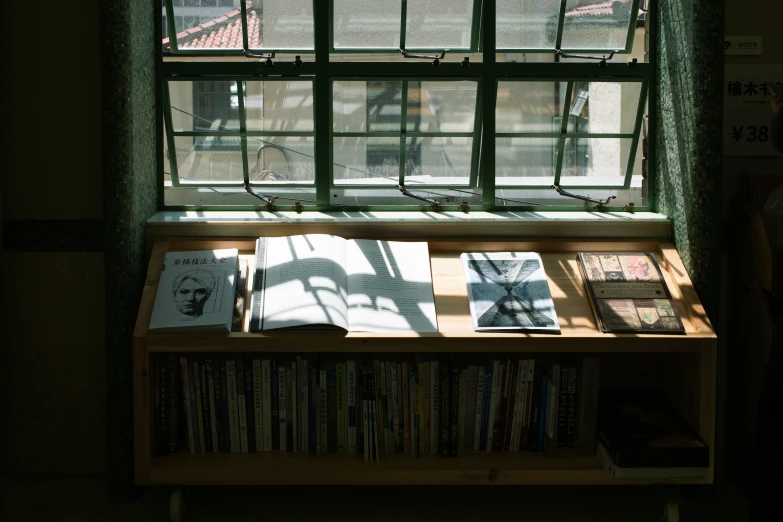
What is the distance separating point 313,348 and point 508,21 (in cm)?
152

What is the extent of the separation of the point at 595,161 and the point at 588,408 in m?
1.04

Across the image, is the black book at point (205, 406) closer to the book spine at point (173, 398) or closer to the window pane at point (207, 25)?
the book spine at point (173, 398)

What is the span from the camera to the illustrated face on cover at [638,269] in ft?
9.23

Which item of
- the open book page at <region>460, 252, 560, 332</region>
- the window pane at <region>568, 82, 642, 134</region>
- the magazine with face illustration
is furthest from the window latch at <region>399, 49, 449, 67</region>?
the magazine with face illustration

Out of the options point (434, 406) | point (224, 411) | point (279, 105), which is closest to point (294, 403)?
point (224, 411)

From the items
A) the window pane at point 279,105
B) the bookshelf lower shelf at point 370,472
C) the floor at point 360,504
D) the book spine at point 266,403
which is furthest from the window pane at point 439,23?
the floor at point 360,504

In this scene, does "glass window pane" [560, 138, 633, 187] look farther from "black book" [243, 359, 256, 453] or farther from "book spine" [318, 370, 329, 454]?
"black book" [243, 359, 256, 453]

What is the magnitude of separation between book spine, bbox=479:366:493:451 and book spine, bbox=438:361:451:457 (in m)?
0.12

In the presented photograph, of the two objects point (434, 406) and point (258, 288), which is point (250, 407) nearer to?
point (258, 288)

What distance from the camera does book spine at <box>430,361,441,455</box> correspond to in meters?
2.71

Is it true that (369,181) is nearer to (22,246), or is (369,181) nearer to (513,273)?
(513,273)

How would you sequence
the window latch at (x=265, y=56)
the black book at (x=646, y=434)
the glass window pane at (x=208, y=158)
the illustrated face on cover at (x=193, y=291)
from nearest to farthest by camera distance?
the black book at (x=646, y=434), the illustrated face on cover at (x=193, y=291), the window latch at (x=265, y=56), the glass window pane at (x=208, y=158)

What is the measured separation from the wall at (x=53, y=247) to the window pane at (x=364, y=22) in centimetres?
90

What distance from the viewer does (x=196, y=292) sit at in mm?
2693
